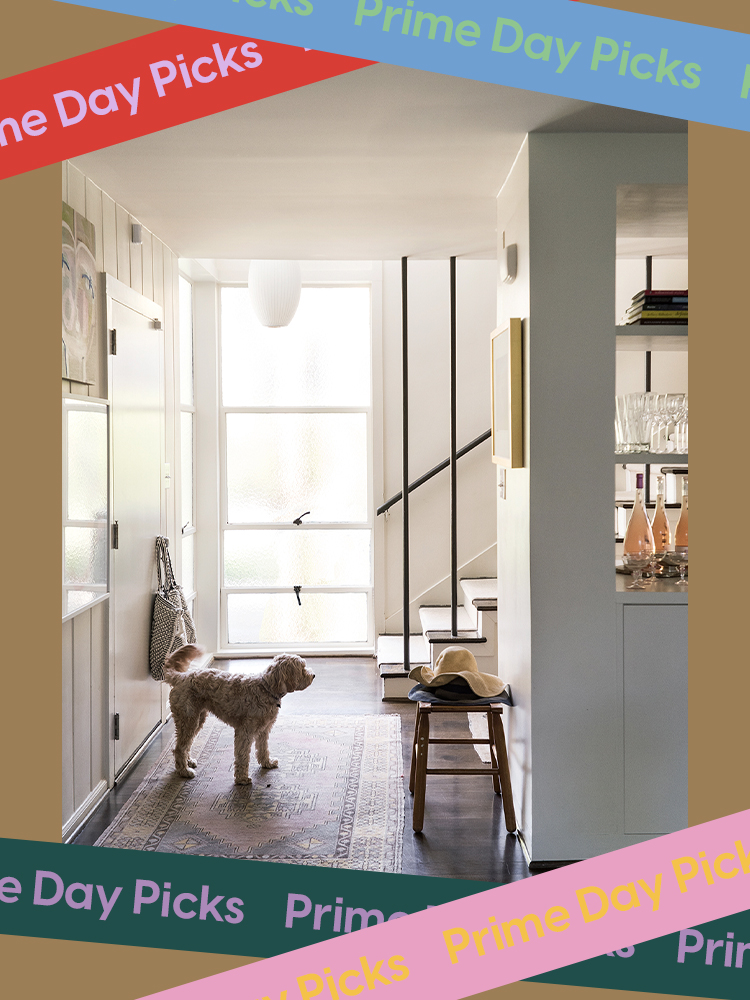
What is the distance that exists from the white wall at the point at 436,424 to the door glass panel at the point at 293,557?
25 centimetres

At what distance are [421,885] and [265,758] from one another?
133 cm

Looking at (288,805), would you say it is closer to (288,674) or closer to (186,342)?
(288,674)

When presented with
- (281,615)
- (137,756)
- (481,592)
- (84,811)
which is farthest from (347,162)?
(281,615)

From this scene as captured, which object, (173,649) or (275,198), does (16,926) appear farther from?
(275,198)

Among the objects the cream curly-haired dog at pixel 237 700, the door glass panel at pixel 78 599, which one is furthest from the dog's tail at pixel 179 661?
the door glass panel at pixel 78 599

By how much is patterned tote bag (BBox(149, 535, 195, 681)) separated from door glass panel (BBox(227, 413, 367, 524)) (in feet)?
5.43

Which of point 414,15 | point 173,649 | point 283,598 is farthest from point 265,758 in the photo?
point 414,15

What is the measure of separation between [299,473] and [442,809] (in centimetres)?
306

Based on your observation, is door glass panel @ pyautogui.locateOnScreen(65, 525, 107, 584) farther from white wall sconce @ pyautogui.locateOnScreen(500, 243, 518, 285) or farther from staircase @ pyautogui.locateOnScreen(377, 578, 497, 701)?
staircase @ pyautogui.locateOnScreen(377, 578, 497, 701)

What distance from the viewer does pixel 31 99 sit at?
1.71 meters

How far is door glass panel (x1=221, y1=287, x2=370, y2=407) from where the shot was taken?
233 inches

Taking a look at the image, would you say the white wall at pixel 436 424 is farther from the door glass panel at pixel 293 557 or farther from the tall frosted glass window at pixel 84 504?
the tall frosted glass window at pixel 84 504

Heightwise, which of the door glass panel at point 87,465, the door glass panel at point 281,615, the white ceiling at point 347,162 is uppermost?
the white ceiling at point 347,162

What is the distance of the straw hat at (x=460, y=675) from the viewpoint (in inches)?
122
